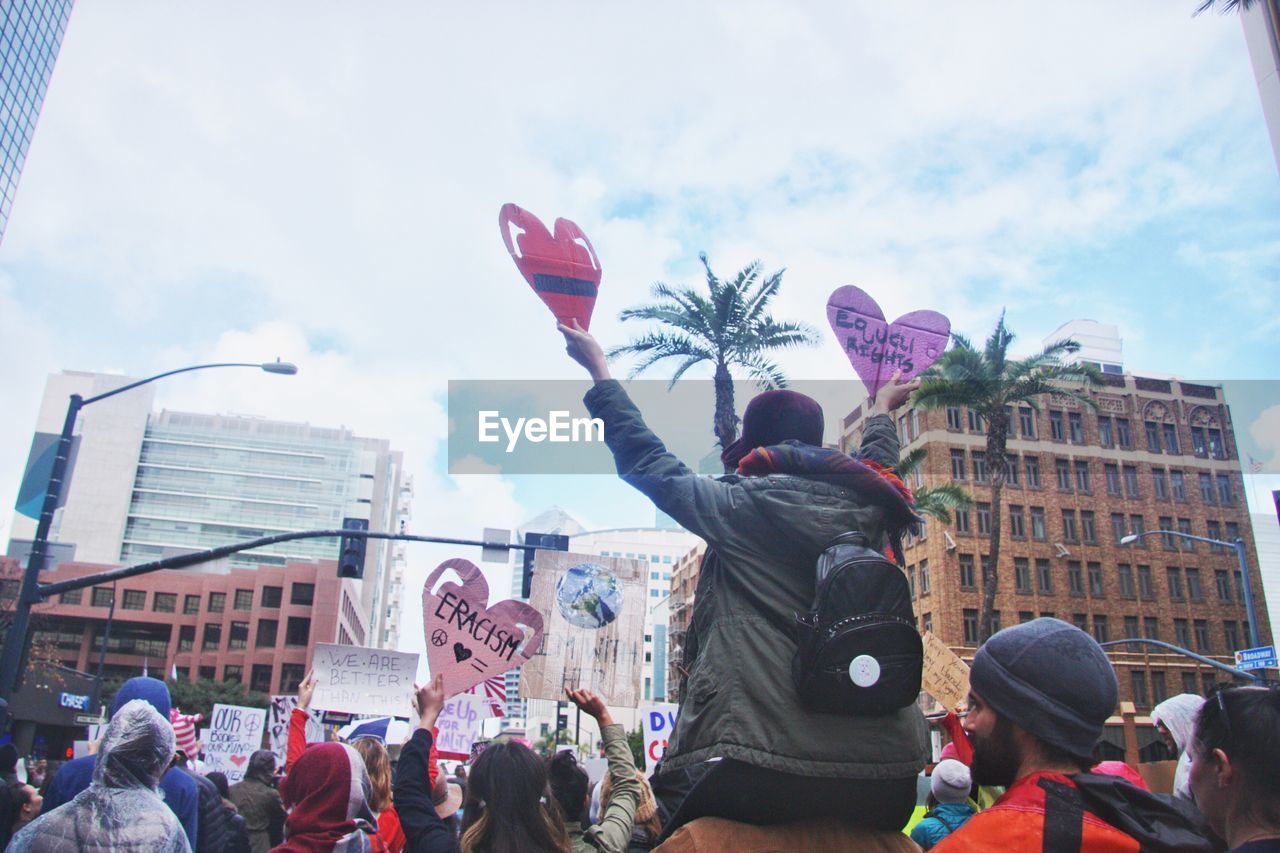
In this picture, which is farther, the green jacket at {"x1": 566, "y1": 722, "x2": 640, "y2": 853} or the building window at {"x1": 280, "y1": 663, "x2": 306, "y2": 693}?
the building window at {"x1": 280, "y1": 663, "x2": 306, "y2": 693}

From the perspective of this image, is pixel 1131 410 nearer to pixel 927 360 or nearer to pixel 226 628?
pixel 927 360

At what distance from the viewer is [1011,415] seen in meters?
58.9

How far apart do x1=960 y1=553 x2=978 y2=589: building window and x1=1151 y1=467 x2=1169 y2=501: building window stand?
43.7 feet

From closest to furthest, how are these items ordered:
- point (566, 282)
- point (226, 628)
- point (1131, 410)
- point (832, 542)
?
point (832, 542) → point (566, 282) → point (1131, 410) → point (226, 628)

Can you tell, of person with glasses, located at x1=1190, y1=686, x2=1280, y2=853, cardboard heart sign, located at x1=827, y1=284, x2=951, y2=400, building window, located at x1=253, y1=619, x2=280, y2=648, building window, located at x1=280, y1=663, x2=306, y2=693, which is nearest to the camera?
person with glasses, located at x1=1190, y1=686, x2=1280, y2=853

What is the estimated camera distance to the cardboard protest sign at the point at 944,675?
24.8 ft

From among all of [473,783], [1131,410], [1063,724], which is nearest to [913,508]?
[1063,724]

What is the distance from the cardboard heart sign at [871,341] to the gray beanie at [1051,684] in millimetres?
1457

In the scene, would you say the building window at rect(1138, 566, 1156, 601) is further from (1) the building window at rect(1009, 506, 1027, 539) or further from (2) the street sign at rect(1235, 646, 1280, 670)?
(2) the street sign at rect(1235, 646, 1280, 670)

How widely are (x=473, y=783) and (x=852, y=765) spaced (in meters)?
2.10

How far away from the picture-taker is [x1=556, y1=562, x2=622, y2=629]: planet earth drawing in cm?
808

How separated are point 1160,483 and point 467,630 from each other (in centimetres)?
6195

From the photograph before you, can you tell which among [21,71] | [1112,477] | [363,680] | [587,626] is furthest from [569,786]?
[21,71]

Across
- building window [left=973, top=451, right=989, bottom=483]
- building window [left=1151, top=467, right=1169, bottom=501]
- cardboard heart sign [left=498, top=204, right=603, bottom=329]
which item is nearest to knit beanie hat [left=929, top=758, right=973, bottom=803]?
cardboard heart sign [left=498, top=204, right=603, bottom=329]
